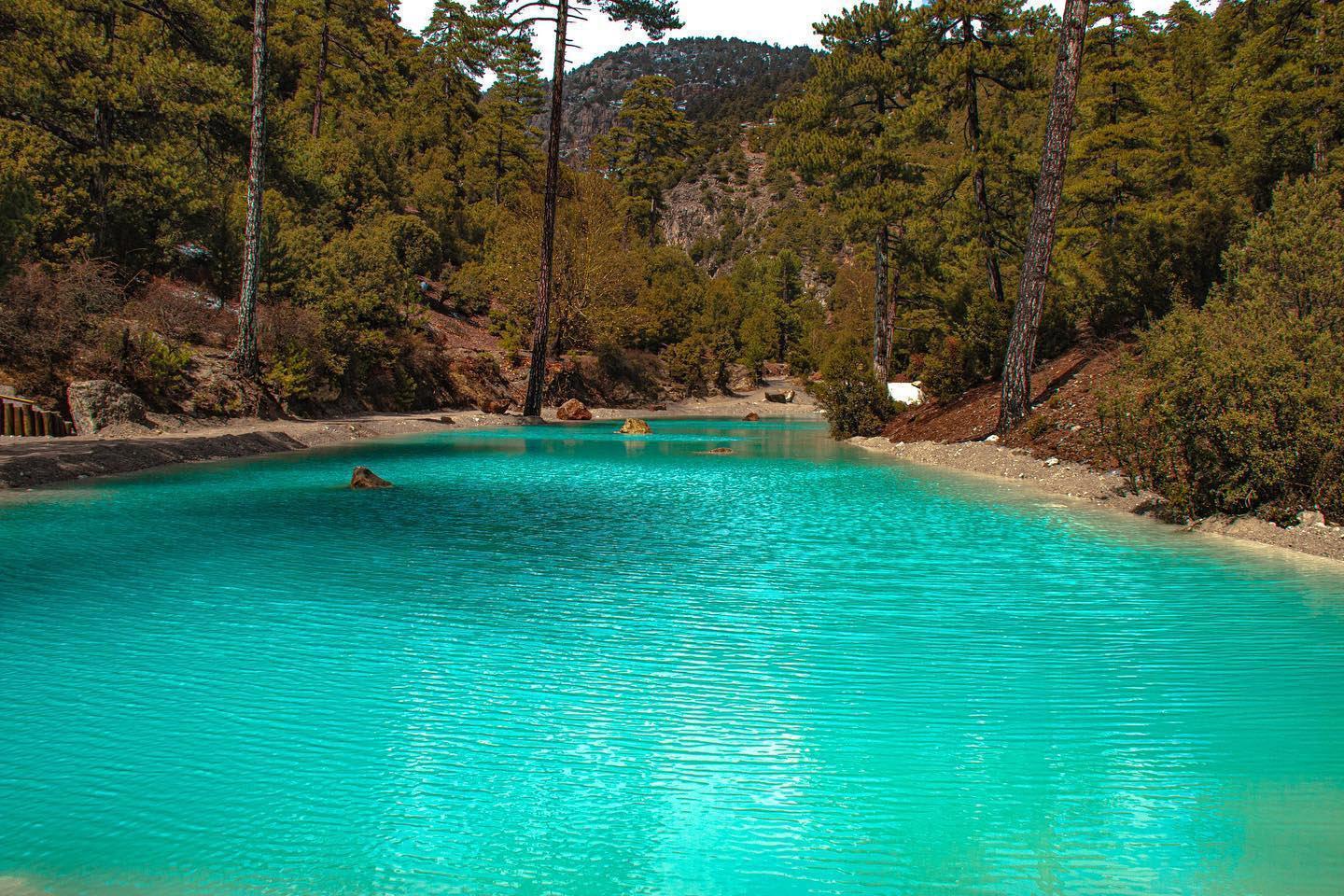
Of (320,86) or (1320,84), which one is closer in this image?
(1320,84)

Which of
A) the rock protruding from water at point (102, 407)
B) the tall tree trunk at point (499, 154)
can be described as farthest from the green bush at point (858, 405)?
the tall tree trunk at point (499, 154)

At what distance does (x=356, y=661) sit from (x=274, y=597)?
2.25 meters

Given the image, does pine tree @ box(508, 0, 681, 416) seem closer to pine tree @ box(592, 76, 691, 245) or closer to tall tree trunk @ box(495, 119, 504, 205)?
tall tree trunk @ box(495, 119, 504, 205)

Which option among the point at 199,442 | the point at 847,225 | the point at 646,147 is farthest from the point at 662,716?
the point at 646,147

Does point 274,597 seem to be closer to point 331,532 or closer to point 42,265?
point 331,532

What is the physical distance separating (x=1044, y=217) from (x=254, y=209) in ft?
70.9

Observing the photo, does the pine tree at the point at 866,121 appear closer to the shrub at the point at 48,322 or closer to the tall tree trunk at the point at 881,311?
the tall tree trunk at the point at 881,311

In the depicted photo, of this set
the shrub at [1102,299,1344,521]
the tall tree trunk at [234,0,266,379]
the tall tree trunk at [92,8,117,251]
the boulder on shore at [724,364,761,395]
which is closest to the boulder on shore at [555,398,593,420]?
the tall tree trunk at [234,0,266,379]

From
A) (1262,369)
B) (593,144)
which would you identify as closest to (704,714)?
(1262,369)

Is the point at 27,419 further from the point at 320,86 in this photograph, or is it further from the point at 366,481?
the point at 320,86

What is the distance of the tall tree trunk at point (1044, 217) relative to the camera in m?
19.0

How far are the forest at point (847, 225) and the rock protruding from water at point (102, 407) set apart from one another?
126cm

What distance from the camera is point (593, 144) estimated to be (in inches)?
3688

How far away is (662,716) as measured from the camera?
528 cm
